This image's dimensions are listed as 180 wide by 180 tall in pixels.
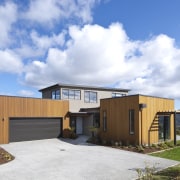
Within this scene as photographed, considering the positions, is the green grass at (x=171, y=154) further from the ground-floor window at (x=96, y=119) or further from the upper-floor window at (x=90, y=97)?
the upper-floor window at (x=90, y=97)

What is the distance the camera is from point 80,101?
26.7 meters

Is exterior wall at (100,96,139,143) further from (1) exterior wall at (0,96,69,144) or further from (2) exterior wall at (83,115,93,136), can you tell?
(1) exterior wall at (0,96,69,144)

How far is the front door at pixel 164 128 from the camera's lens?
19734 mm

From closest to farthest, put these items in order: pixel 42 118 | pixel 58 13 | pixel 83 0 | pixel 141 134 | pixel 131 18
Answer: pixel 83 0 → pixel 58 13 → pixel 131 18 → pixel 141 134 → pixel 42 118

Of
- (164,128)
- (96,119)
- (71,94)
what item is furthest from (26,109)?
(164,128)

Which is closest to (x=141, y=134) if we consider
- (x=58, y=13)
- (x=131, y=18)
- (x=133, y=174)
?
(x=133, y=174)

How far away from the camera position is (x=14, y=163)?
40.7 feet

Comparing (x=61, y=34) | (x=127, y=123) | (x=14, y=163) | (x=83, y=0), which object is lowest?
(x=14, y=163)

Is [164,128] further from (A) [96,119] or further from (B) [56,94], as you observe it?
(B) [56,94]

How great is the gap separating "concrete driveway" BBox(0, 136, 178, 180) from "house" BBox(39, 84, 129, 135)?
871 cm

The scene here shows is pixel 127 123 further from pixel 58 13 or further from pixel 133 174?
pixel 58 13

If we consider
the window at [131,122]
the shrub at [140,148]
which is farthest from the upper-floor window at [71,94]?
the shrub at [140,148]

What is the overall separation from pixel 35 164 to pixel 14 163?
45.1 inches

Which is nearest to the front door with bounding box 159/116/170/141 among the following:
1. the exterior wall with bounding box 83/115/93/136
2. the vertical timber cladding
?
the vertical timber cladding
